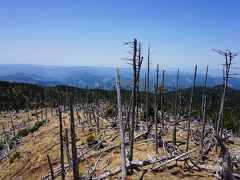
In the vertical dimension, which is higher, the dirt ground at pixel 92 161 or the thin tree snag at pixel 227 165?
the thin tree snag at pixel 227 165

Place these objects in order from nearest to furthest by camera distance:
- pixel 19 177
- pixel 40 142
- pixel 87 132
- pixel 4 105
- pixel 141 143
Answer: pixel 141 143 → pixel 19 177 → pixel 87 132 → pixel 40 142 → pixel 4 105

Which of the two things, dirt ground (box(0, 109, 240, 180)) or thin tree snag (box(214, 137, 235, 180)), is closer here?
thin tree snag (box(214, 137, 235, 180))

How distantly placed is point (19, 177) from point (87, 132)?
35.9 feet

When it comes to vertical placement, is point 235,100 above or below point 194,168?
below

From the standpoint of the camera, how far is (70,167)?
29031 mm

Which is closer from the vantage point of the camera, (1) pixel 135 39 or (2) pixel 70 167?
(1) pixel 135 39

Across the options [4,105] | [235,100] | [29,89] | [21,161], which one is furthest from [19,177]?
[235,100]

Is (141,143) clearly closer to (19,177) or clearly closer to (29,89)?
(19,177)

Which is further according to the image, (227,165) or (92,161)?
(92,161)

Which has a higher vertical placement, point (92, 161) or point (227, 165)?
point (227, 165)

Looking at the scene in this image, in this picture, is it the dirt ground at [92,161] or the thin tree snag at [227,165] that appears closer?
the thin tree snag at [227,165]

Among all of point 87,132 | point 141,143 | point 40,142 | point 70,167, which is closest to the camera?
point 70,167

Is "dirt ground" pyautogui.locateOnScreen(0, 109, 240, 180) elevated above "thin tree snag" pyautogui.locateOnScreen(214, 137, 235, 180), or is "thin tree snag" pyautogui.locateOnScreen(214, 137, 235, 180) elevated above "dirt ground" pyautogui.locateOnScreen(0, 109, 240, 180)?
"thin tree snag" pyautogui.locateOnScreen(214, 137, 235, 180)

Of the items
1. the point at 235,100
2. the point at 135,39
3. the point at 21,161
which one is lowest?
the point at 235,100
